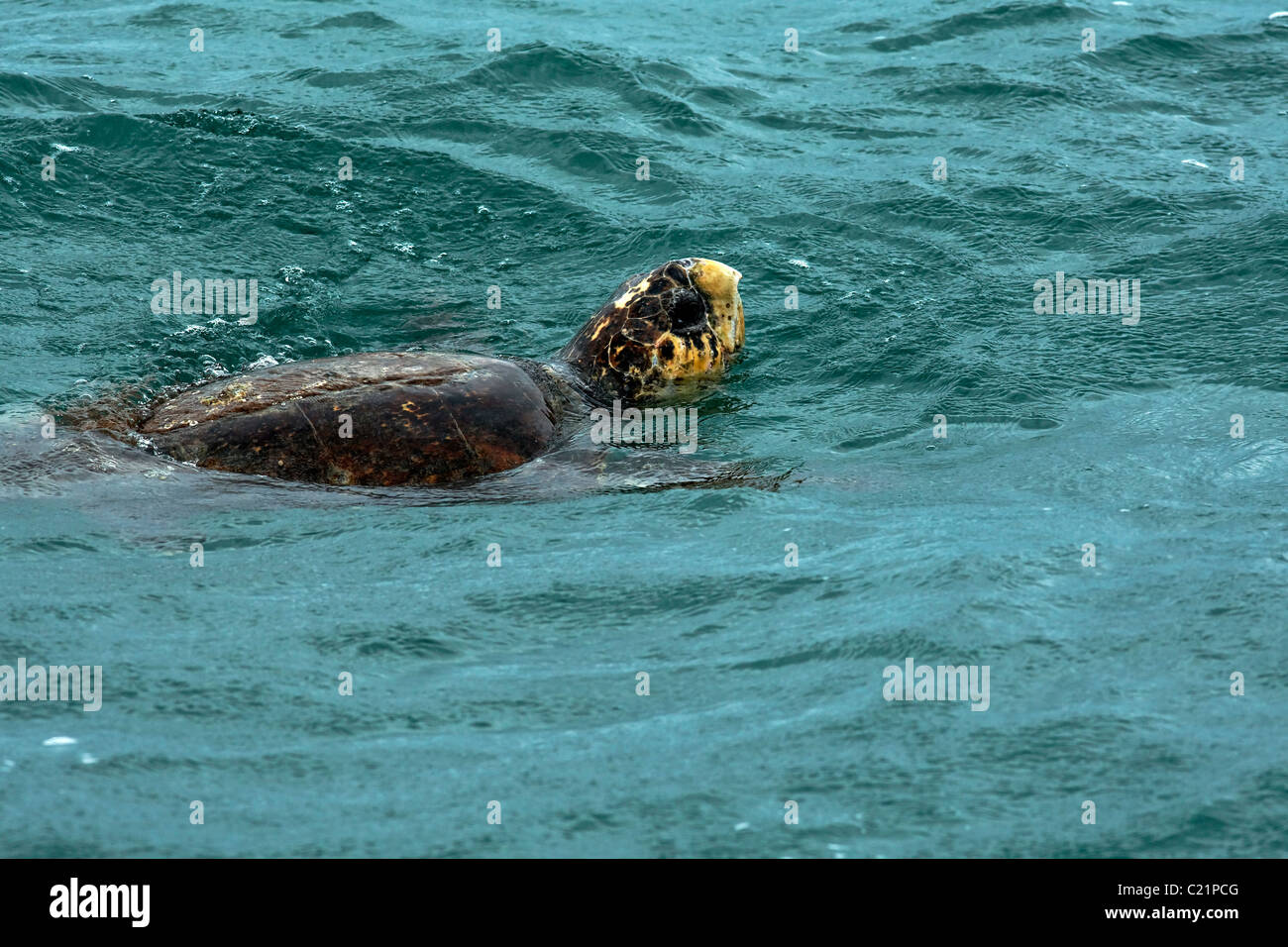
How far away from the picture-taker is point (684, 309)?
739cm

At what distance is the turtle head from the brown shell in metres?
1.02

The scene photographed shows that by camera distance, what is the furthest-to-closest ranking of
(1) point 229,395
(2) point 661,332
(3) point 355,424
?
(2) point 661,332
(1) point 229,395
(3) point 355,424

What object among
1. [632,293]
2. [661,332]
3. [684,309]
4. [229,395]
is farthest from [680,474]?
[229,395]

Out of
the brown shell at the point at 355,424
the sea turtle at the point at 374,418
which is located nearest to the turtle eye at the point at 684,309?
the sea turtle at the point at 374,418

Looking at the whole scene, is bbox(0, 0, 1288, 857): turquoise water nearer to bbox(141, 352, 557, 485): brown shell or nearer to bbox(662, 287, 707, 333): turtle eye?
bbox(141, 352, 557, 485): brown shell

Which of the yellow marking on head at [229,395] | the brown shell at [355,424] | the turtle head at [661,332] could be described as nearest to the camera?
the brown shell at [355,424]

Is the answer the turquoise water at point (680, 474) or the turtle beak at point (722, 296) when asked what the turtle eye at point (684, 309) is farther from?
the turquoise water at point (680, 474)

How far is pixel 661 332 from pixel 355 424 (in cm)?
211

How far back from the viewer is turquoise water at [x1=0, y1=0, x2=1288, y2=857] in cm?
355

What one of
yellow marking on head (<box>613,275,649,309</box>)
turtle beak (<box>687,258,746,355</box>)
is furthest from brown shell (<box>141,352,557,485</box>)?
turtle beak (<box>687,258,746,355</box>)

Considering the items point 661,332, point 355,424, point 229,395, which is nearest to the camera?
point 355,424

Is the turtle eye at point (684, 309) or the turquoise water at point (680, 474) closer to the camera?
the turquoise water at point (680, 474)

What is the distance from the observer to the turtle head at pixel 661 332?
7340mm

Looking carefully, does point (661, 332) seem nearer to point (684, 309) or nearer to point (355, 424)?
point (684, 309)
